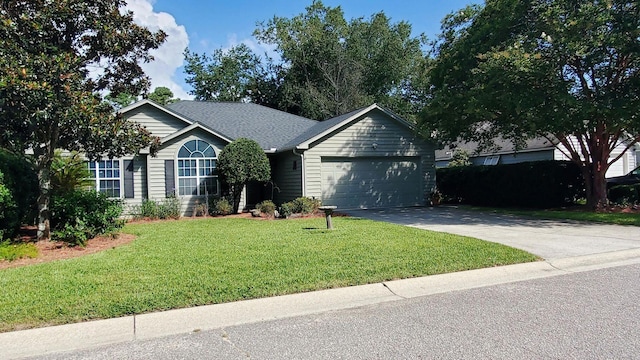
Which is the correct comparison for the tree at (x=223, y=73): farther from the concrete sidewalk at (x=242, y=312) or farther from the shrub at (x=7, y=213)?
the concrete sidewalk at (x=242, y=312)

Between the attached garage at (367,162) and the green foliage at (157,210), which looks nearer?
the green foliage at (157,210)

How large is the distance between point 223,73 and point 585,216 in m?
33.1

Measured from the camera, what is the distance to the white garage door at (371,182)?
17375 mm

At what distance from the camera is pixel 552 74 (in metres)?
12.6

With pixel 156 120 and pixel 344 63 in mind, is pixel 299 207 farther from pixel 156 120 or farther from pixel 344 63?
pixel 344 63

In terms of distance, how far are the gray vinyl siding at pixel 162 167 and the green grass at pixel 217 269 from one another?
5.97 meters

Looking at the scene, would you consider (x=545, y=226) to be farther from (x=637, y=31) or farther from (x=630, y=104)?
(x=637, y=31)

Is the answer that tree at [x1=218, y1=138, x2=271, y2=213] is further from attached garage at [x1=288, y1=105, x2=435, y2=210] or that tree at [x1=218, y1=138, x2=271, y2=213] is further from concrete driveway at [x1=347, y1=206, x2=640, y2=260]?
concrete driveway at [x1=347, y1=206, x2=640, y2=260]

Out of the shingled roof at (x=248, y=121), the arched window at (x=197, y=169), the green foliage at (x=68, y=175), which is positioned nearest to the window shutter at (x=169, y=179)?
the arched window at (x=197, y=169)

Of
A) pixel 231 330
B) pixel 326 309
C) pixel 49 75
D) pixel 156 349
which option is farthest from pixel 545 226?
pixel 49 75

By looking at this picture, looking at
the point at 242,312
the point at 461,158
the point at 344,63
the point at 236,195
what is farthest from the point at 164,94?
the point at 242,312

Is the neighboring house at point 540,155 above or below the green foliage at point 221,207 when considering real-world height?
above

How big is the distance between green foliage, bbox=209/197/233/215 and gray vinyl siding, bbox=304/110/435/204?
3.08 metres

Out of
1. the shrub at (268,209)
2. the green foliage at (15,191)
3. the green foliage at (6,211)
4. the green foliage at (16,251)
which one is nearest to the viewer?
the green foliage at (16,251)
